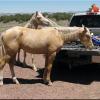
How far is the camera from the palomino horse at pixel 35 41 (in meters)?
9.39

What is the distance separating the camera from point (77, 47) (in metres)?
10.3

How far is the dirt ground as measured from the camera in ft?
27.9

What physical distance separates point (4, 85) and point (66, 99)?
2.03 metres

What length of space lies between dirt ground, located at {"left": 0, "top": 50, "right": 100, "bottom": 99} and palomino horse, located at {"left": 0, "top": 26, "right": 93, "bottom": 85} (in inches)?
14.8

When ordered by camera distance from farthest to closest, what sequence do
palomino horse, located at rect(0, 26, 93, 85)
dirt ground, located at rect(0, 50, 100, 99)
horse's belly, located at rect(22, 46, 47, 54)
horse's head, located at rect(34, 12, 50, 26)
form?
1. horse's head, located at rect(34, 12, 50, 26)
2. horse's belly, located at rect(22, 46, 47, 54)
3. palomino horse, located at rect(0, 26, 93, 85)
4. dirt ground, located at rect(0, 50, 100, 99)

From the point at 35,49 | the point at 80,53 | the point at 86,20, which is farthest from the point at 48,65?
the point at 86,20

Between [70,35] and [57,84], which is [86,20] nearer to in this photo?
[70,35]

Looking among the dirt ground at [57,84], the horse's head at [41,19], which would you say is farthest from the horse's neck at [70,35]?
the dirt ground at [57,84]

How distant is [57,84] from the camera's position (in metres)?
9.71

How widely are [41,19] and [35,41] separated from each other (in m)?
1.09

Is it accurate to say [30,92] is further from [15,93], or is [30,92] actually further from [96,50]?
[96,50]

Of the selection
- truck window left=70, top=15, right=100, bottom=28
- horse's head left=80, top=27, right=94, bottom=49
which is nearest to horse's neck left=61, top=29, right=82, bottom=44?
horse's head left=80, top=27, right=94, bottom=49

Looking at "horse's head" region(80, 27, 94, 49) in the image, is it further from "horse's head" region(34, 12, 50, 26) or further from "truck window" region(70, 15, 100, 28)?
"truck window" region(70, 15, 100, 28)

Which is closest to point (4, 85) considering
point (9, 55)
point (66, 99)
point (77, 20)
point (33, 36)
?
point (9, 55)
